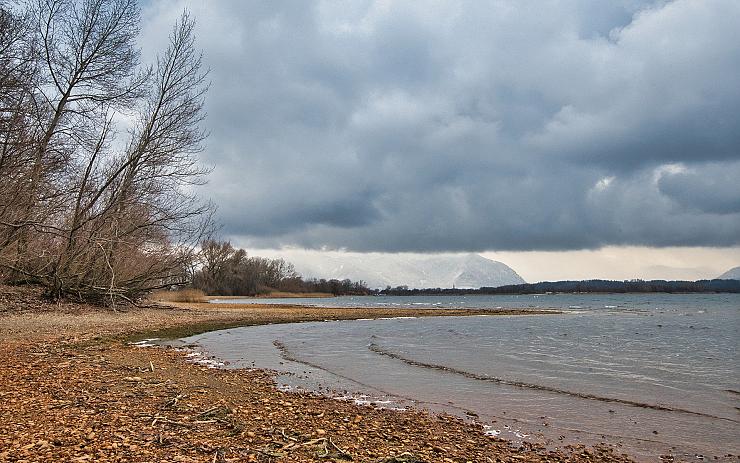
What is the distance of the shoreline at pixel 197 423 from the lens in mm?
6582

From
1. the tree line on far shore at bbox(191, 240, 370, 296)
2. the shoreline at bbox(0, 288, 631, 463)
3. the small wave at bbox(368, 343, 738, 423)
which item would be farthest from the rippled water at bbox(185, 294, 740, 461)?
the tree line on far shore at bbox(191, 240, 370, 296)

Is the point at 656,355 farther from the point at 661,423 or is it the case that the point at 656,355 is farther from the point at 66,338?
the point at 66,338

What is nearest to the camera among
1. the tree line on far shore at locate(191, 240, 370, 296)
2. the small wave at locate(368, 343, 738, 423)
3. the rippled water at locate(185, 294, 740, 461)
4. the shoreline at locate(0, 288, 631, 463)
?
the shoreline at locate(0, 288, 631, 463)

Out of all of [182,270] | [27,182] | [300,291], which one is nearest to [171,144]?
[182,270]

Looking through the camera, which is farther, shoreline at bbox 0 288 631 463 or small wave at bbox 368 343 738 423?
small wave at bbox 368 343 738 423

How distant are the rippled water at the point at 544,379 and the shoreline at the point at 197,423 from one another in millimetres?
1284

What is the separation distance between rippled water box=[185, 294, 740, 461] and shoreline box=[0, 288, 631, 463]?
1.28m

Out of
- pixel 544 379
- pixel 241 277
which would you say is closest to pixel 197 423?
pixel 544 379

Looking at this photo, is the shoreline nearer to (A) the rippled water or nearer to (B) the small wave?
(A) the rippled water

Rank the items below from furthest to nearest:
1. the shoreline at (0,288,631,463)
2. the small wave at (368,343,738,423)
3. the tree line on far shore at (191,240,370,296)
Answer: the tree line on far shore at (191,240,370,296) → the small wave at (368,343,738,423) → the shoreline at (0,288,631,463)

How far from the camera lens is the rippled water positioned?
987cm

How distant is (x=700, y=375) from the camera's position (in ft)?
58.2

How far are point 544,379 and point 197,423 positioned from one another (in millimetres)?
11275

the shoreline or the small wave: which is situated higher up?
the shoreline
